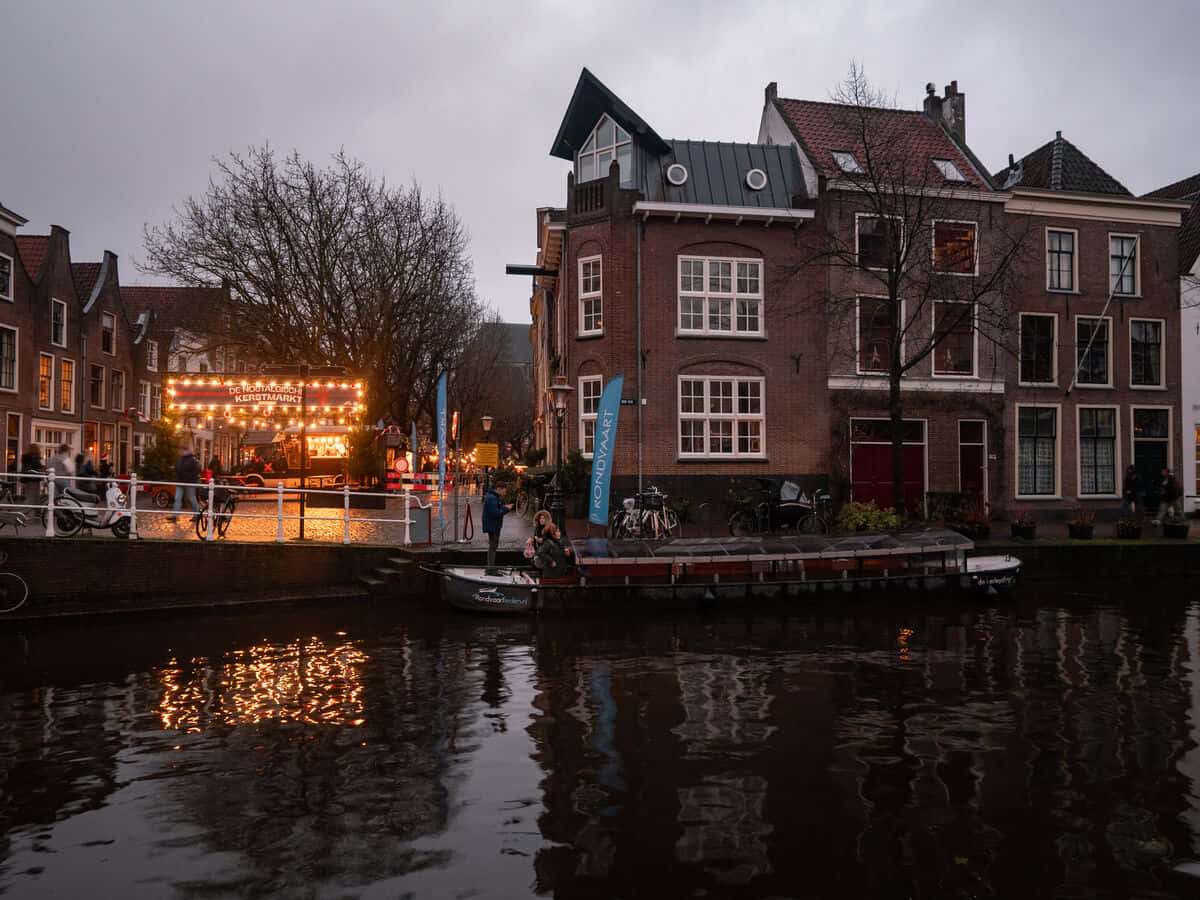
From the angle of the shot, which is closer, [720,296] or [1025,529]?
[1025,529]

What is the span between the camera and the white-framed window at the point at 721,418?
79.8ft

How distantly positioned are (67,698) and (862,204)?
23.2 metres

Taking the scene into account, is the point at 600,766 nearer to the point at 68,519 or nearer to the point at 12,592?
the point at 12,592

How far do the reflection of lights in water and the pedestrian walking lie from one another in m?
22.6

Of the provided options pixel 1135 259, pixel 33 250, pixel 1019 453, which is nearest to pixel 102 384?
pixel 33 250

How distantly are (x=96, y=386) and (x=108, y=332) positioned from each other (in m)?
2.80

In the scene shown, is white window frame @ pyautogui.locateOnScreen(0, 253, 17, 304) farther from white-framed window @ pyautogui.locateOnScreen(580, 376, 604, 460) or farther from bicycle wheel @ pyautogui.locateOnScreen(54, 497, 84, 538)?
white-framed window @ pyautogui.locateOnScreen(580, 376, 604, 460)

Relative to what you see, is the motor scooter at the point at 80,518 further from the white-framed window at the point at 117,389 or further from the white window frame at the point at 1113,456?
the white window frame at the point at 1113,456

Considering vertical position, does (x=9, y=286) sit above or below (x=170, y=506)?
above

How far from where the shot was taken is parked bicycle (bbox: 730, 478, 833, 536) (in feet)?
64.2

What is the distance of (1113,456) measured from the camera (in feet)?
88.3

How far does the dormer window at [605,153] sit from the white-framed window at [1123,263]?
1593cm

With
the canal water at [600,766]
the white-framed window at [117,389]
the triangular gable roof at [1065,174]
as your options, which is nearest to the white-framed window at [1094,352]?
the triangular gable roof at [1065,174]

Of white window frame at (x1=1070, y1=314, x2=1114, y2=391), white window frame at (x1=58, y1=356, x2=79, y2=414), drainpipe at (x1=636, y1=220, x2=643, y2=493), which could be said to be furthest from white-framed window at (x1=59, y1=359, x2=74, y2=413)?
white window frame at (x1=1070, y1=314, x2=1114, y2=391)
